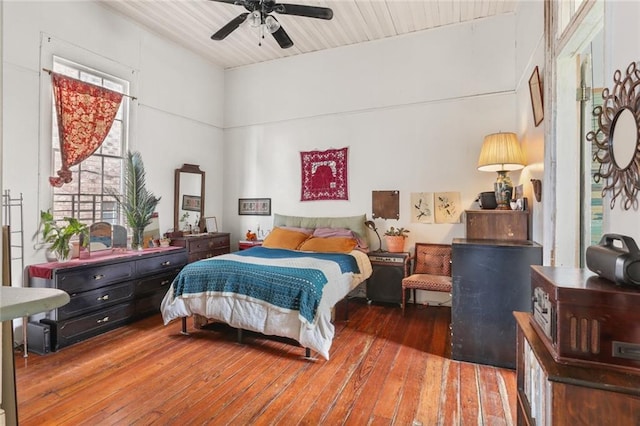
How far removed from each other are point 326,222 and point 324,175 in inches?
28.5

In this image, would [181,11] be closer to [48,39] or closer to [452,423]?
[48,39]

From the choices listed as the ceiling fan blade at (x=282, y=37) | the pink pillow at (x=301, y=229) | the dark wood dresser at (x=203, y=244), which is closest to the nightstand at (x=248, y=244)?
the dark wood dresser at (x=203, y=244)

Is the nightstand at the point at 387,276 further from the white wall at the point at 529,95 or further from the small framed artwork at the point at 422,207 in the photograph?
the white wall at the point at 529,95

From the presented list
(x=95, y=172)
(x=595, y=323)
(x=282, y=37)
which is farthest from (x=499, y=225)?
(x=95, y=172)

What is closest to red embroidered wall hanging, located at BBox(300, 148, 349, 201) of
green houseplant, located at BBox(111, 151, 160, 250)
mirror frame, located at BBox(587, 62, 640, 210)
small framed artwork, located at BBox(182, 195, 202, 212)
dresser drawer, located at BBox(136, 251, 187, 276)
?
small framed artwork, located at BBox(182, 195, 202, 212)

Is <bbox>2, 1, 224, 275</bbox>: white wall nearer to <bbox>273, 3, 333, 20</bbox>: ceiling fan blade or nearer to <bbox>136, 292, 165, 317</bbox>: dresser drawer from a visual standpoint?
<bbox>136, 292, 165, 317</bbox>: dresser drawer

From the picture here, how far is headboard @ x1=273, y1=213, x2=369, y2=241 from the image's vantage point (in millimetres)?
4727

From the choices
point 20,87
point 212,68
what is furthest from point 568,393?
point 212,68

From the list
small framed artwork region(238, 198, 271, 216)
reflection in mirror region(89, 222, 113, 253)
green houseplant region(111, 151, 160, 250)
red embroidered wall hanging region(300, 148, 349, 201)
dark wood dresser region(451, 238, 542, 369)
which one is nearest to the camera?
dark wood dresser region(451, 238, 542, 369)

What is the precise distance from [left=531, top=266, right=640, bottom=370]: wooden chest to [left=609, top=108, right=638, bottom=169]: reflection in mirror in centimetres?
64

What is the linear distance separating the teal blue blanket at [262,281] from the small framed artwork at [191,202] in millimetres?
1895

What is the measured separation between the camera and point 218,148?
581 cm

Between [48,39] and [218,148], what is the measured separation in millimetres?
2686

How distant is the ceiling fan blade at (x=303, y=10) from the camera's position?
9.78ft
